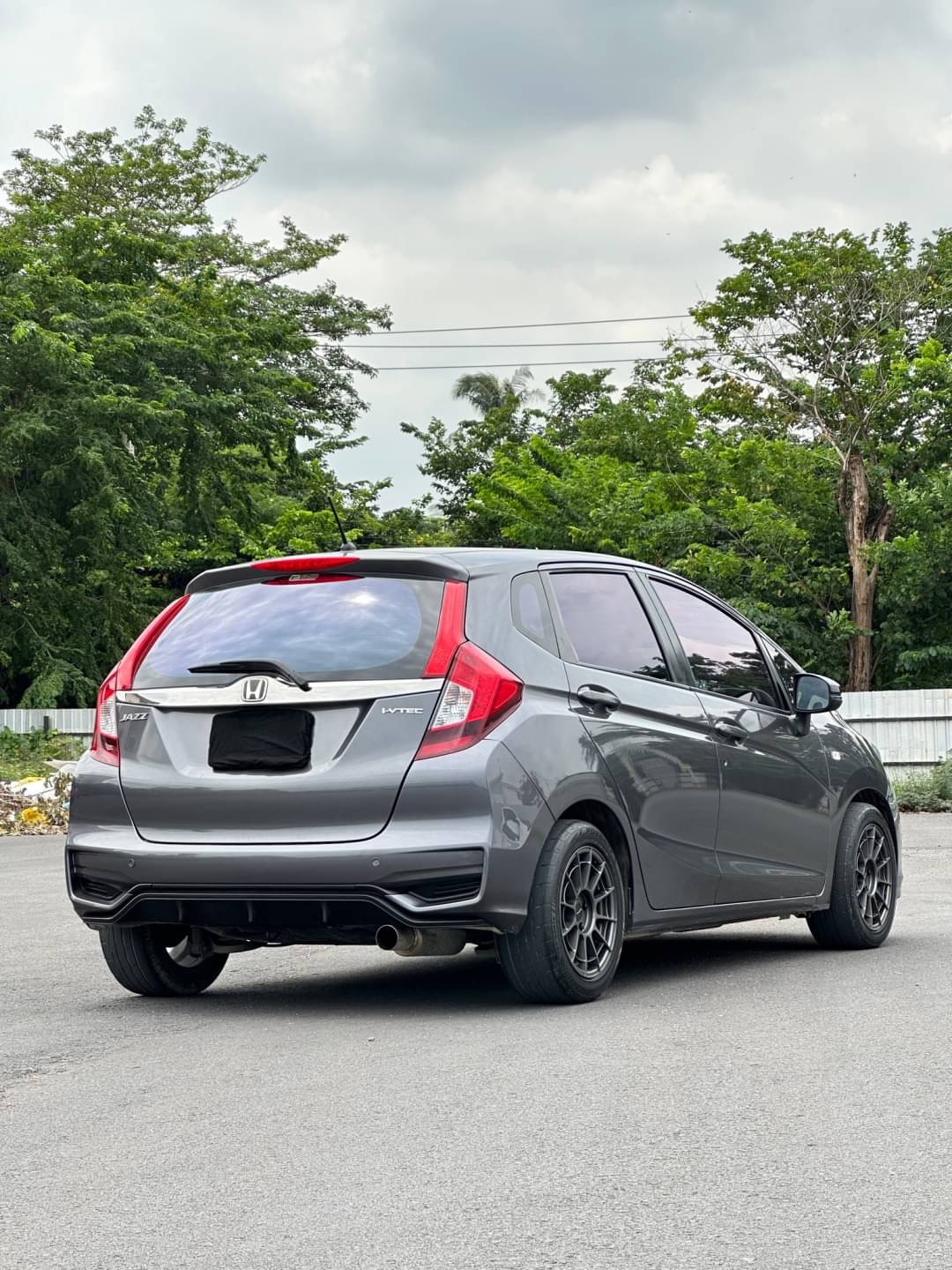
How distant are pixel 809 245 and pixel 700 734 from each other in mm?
26169

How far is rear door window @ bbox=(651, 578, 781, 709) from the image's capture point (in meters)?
8.02

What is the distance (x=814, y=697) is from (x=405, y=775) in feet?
9.18

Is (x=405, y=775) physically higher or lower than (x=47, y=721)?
higher

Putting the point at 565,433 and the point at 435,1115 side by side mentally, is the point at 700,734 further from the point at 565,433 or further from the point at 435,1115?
the point at 565,433

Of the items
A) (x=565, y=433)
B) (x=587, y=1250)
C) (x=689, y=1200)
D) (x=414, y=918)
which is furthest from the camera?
(x=565, y=433)

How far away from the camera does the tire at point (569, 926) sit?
6.59 metres

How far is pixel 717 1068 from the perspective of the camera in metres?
5.68

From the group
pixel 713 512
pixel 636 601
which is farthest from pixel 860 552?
pixel 636 601

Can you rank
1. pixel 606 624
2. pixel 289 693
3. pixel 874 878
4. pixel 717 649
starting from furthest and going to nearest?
pixel 874 878 < pixel 717 649 < pixel 606 624 < pixel 289 693

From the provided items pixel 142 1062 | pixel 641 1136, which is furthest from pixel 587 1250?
pixel 142 1062

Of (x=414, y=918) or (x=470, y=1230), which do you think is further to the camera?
(x=414, y=918)

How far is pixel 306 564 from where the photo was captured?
7059 millimetres

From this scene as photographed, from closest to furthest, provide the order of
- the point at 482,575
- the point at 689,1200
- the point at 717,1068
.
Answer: the point at 689,1200 < the point at 717,1068 < the point at 482,575

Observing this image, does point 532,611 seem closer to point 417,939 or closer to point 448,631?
point 448,631
